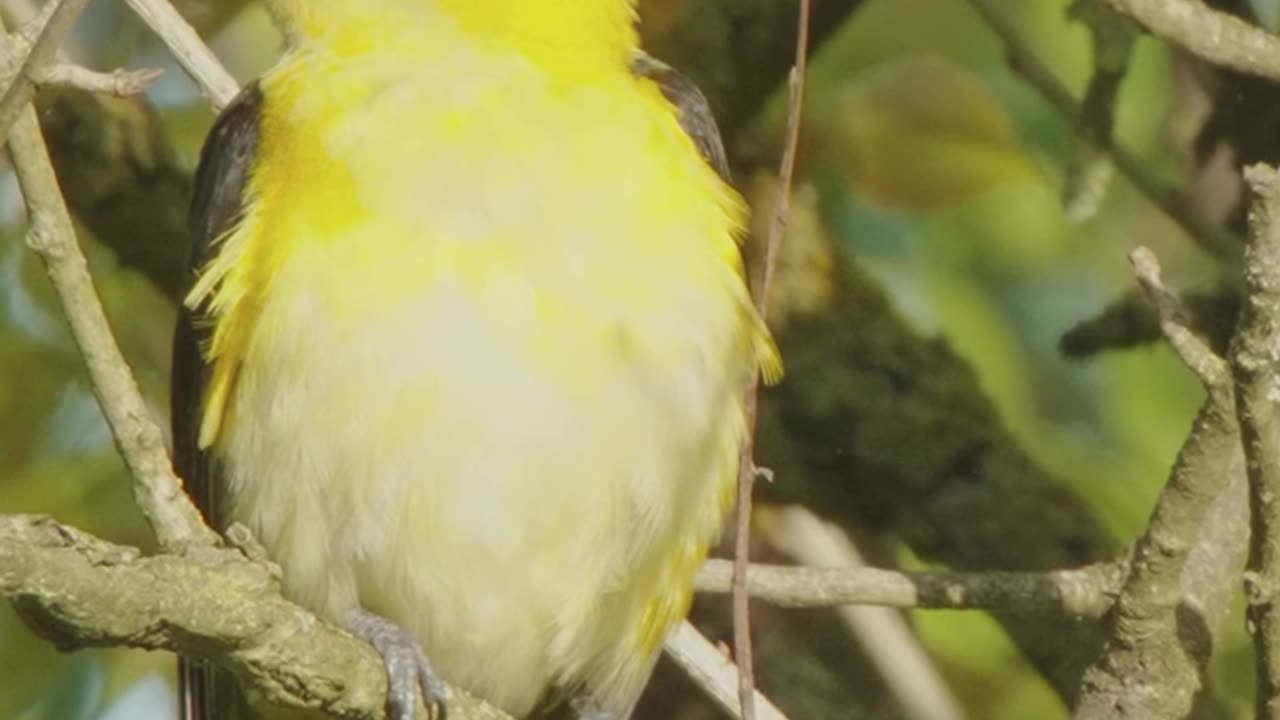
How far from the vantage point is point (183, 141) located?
19.9ft

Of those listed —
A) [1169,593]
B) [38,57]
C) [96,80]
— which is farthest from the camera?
[1169,593]

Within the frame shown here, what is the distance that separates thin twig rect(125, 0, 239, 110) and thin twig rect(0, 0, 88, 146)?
1.28 m

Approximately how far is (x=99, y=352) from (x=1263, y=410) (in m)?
1.57

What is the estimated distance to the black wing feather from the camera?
15.2 feet

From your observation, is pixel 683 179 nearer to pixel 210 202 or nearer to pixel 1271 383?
pixel 210 202

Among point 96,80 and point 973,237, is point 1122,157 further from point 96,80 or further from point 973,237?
point 96,80

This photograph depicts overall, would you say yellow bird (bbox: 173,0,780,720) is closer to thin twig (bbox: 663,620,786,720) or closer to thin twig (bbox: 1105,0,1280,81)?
thin twig (bbox: 663,620,786,720)

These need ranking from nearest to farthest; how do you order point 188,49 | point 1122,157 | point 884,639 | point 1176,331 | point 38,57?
point 38,57
point 1176,331
point 188,49
point 1122,157
point 884,639

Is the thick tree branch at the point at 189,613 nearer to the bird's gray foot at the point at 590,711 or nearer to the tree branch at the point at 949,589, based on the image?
the tree branch at the point at 949,589

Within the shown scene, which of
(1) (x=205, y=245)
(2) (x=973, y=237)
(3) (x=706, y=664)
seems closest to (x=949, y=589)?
(3) (x=706, y=664)

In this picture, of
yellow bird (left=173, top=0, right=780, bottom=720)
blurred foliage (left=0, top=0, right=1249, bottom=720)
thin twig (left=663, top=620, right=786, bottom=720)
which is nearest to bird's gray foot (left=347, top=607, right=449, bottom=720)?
yellow bird (left=173, top=0, right=780, bottom=720)

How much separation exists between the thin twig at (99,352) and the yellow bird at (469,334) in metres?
0.48

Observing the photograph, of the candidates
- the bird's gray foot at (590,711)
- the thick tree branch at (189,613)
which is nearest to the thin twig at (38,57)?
the thick tree branch at (189,613)

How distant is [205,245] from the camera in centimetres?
466
